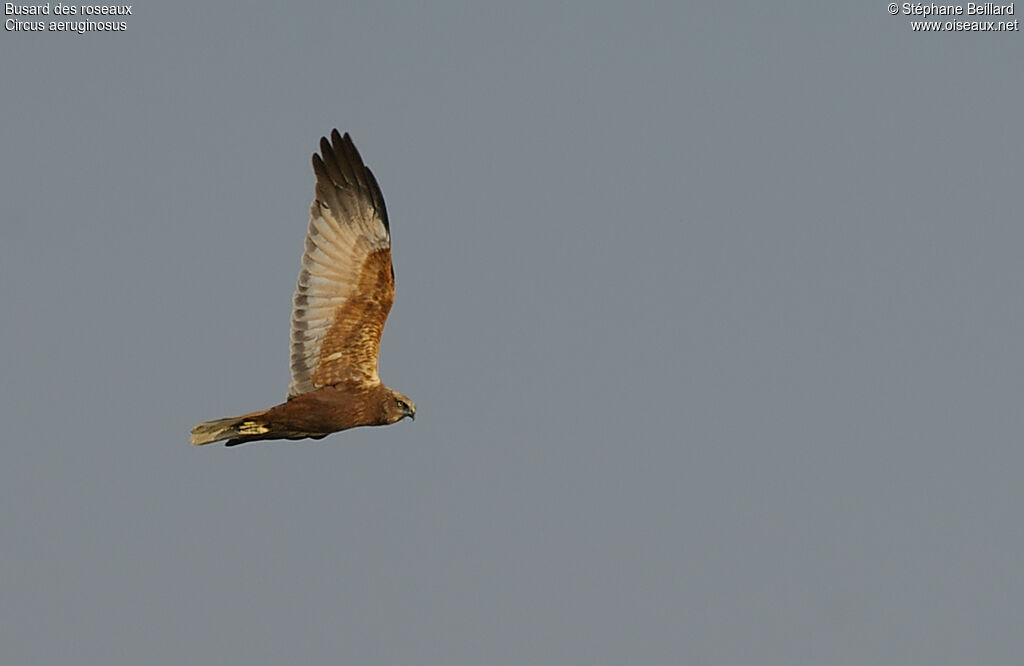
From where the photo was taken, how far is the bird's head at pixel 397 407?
16.1 meters

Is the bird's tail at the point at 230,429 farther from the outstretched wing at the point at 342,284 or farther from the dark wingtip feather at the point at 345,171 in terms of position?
the dark wingtip feather at the point at 345,171

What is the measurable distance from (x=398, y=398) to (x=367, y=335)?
93cm

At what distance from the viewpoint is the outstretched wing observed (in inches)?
639

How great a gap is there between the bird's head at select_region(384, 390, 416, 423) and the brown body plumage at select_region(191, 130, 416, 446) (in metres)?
0.01

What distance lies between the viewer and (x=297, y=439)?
16109 millimetres

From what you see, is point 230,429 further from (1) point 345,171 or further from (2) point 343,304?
(1) point 345,171

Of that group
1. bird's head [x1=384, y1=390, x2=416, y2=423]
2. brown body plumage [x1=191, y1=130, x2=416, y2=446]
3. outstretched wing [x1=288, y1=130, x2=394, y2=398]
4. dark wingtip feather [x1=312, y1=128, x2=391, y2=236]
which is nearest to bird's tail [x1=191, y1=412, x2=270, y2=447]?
brown body plumage [x1=191, y1=130, x2=416, y2=446]

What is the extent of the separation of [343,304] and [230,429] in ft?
7.32

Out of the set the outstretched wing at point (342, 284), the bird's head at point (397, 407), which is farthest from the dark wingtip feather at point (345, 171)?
the bird's head at point (397, 407)

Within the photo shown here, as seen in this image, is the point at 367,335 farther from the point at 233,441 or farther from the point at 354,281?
the point at 233,441

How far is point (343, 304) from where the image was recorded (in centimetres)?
1631

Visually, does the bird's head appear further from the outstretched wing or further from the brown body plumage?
the outstretched wing

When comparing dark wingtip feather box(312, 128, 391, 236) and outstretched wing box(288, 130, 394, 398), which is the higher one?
dark wingtip feather box(312, 128, 391, 236)

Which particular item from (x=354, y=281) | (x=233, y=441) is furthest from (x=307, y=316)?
(x=233, y=441)
